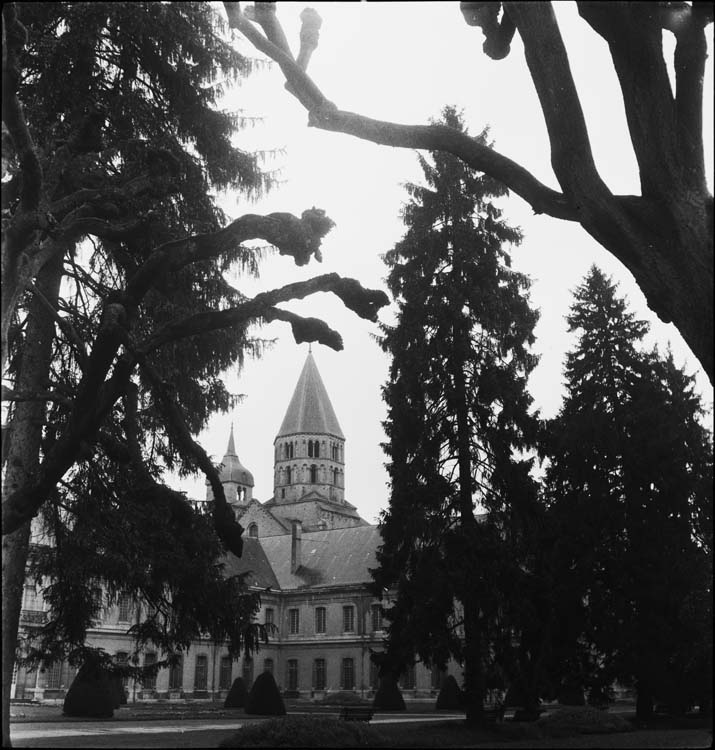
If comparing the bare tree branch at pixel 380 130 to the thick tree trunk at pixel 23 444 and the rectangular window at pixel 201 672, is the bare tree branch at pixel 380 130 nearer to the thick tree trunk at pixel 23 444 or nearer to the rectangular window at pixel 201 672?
the thick tree trunk at pixel 23 444

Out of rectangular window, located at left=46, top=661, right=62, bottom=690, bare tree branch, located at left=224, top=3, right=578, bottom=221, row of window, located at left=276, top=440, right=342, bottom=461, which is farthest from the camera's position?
row of window, located at left=276, top=440, right=342, bottom=461

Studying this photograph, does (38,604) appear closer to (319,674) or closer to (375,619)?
(319,674)

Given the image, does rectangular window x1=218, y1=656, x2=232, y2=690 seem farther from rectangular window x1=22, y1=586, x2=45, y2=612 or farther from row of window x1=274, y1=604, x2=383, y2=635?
rectangular window x1=22, y1=586, x2=45, y2=612

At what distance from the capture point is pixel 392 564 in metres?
21.9

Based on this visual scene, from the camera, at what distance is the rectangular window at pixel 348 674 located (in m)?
53.3

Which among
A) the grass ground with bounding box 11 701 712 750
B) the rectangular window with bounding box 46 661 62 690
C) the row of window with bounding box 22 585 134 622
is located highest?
the row of window with bounding box 22 585 134 622

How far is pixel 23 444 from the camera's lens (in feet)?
38.4

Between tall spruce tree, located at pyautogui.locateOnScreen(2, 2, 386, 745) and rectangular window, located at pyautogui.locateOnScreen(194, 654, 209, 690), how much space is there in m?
39.8

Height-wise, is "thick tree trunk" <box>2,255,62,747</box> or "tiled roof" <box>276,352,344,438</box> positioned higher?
"tiled roof" <box>276,352,344,438</box>

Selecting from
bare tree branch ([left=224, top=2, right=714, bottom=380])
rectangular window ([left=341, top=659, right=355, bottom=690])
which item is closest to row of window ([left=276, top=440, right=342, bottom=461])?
rectangular window ([left=341, top=659, right=355, bottom=690])

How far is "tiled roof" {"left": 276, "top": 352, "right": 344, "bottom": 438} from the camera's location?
91562 mm

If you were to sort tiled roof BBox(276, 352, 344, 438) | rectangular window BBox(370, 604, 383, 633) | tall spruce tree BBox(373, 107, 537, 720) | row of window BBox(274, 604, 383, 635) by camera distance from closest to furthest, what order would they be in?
tall spruce tree BBox(373, 107, 537, 720)
rectangular window BBox(370, 604, 383, 633)
row of window BBox(274, 604, 383, 635)
tiled roof BBox(276, 352, 344, 438)

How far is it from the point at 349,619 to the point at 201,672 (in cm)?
1028

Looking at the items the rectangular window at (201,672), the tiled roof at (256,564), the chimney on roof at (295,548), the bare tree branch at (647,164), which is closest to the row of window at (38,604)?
the rectangular window at (201,672)
